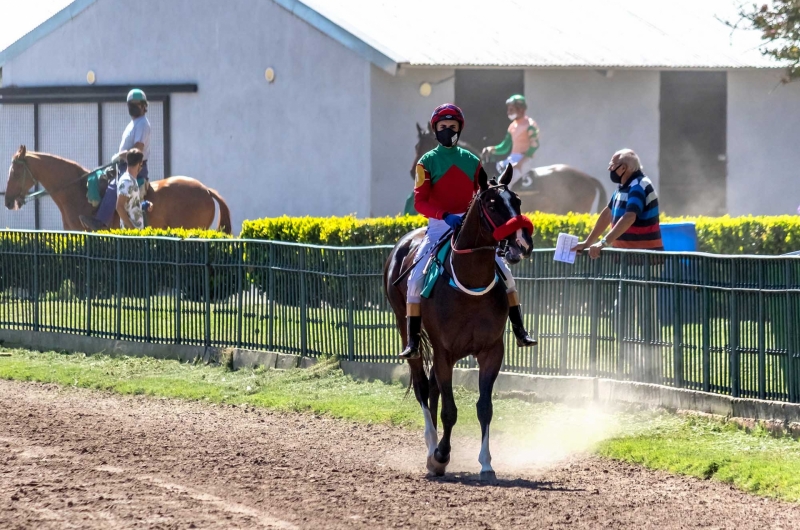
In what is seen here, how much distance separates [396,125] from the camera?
23984 millimetres

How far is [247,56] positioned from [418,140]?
3.84m

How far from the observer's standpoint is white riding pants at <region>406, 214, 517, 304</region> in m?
9.34

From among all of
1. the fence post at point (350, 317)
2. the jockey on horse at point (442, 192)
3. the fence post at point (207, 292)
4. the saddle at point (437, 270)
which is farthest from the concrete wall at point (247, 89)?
the saddle at point (437, 270)

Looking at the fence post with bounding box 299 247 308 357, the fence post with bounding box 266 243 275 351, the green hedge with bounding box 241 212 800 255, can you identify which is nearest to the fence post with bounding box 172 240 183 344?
the fence post with bounding box 266 243 275 351

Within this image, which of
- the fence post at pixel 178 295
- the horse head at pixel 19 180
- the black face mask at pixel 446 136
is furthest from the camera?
the horse head at pixel 19 180

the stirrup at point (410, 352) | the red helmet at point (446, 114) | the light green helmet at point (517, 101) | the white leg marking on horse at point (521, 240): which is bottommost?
the stirrup at point (410, 352)

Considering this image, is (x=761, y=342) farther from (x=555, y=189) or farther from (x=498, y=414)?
(x=555, y=189)

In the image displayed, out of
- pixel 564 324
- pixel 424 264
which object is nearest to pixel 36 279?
pixel 564 324

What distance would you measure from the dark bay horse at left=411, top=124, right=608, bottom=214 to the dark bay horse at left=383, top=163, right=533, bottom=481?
13.2m

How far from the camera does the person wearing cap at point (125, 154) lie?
20375 mm

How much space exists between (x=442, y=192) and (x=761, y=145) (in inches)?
736

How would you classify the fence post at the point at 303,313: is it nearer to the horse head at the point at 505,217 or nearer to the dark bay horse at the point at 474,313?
the dark bay horse at the point at 474,313

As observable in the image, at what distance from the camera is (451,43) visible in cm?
2470

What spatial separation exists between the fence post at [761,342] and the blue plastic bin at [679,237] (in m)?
4.51
